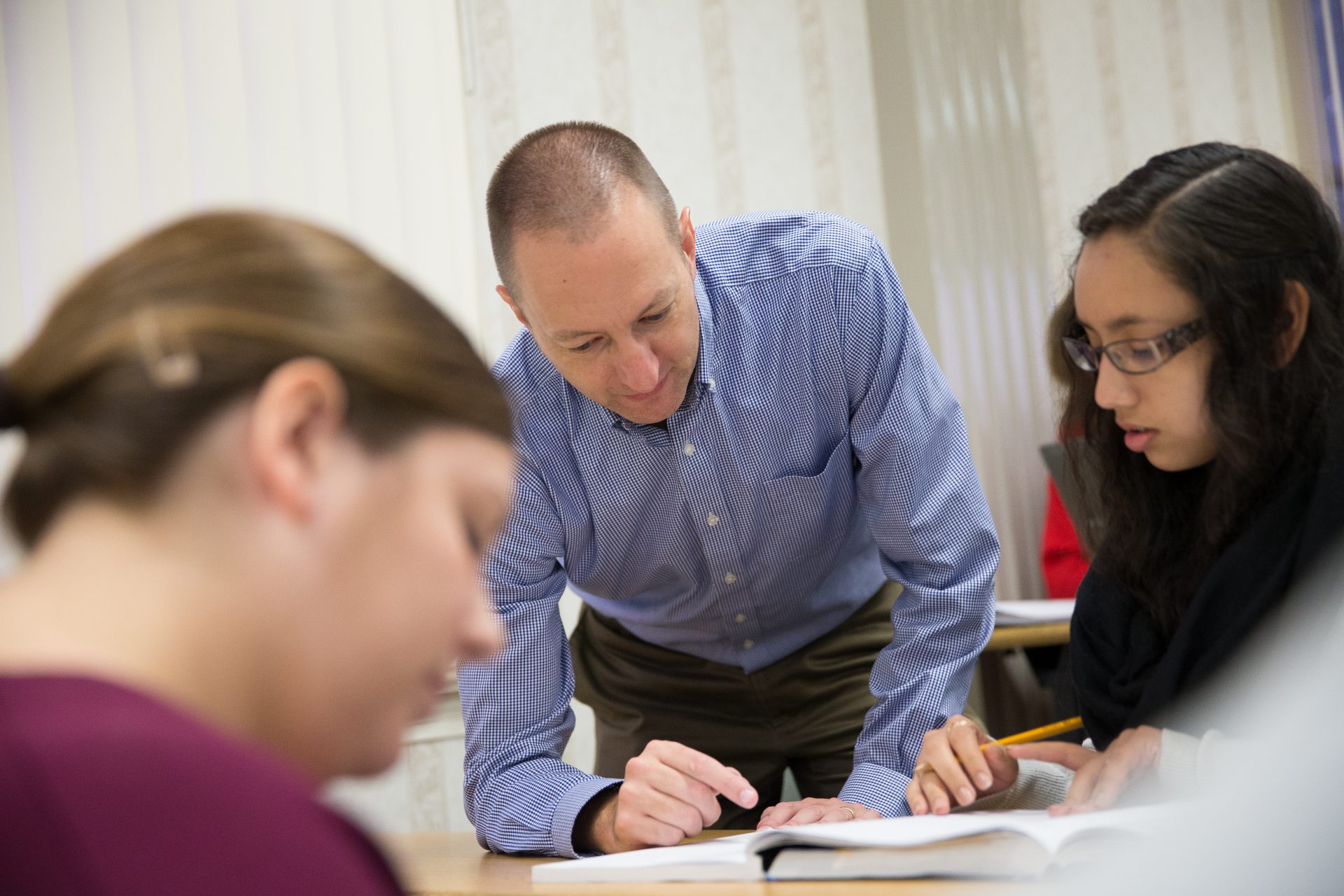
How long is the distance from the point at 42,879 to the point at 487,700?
124cm

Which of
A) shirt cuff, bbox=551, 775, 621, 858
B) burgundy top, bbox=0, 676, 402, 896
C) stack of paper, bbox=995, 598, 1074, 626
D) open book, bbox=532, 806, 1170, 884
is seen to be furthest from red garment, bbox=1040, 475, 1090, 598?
burgundy top, bbox=0, 676, 402, 896

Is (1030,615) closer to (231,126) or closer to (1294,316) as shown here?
(1294,316)

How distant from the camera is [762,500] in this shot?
1761 mm

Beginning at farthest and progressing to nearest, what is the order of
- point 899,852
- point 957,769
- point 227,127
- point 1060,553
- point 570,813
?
point 1060,553
point 227,127
point 570,813
point 957,769
point 899,852

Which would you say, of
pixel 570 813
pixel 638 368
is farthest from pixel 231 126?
pixel 570 813

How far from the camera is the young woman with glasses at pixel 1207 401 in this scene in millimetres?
1287

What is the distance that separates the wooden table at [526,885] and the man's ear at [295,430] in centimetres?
15

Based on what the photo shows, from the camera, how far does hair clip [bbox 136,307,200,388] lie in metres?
0.53

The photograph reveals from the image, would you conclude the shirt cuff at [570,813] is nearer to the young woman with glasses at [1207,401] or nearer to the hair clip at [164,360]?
the young woman with glasses at [1207,401]

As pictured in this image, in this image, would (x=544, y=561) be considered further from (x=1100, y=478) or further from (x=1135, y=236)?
(x=1135, y=236)

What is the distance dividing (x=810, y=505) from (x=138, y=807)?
4.63ft

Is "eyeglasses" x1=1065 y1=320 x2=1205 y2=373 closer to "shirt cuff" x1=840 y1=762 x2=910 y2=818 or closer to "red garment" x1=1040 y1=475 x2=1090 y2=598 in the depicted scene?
"shirt cuff" x1=840 y1=762 x2=910 y2=818

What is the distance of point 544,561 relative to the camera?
173 cm

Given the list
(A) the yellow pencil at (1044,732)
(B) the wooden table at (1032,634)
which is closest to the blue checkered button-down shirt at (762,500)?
(A) the yellow pencil at (1044,732)
